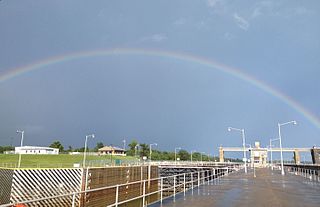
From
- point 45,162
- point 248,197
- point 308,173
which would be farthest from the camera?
point 45,162

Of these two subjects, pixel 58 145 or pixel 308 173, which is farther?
pixel 58 145

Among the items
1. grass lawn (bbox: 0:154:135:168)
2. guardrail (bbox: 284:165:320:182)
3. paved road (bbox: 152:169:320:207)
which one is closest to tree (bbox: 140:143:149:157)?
grass lawn (bbox: 0:154:135:168)

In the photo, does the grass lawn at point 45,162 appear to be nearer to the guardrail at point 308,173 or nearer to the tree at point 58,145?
the guardrail at point 308,173

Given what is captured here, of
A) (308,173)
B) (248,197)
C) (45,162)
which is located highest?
(45,162)

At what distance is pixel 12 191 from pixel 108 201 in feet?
39.6

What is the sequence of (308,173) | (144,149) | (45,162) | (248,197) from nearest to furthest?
1. (248,197)
2. (308,173)
3. (45,162)
4. (144,149)

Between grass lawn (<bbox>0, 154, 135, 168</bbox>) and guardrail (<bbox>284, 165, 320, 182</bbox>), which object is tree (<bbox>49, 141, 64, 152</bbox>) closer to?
grass lawn (<bbox>0, 154, 135, 168</bbox>)

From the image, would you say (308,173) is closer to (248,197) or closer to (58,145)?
(248,197)

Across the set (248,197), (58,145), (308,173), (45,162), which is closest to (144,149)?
(58,145)

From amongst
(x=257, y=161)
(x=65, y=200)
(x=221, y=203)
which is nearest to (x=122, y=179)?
(x=65, y=200)

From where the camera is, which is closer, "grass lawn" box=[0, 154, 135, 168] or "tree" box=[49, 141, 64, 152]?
"grass lawn" box=[0, 154, 135, 168]

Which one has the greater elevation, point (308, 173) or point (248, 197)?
point (308, 173)

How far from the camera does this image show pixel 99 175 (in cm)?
3756

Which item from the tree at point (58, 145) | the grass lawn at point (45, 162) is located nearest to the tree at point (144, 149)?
the tree at point (58, 145)
